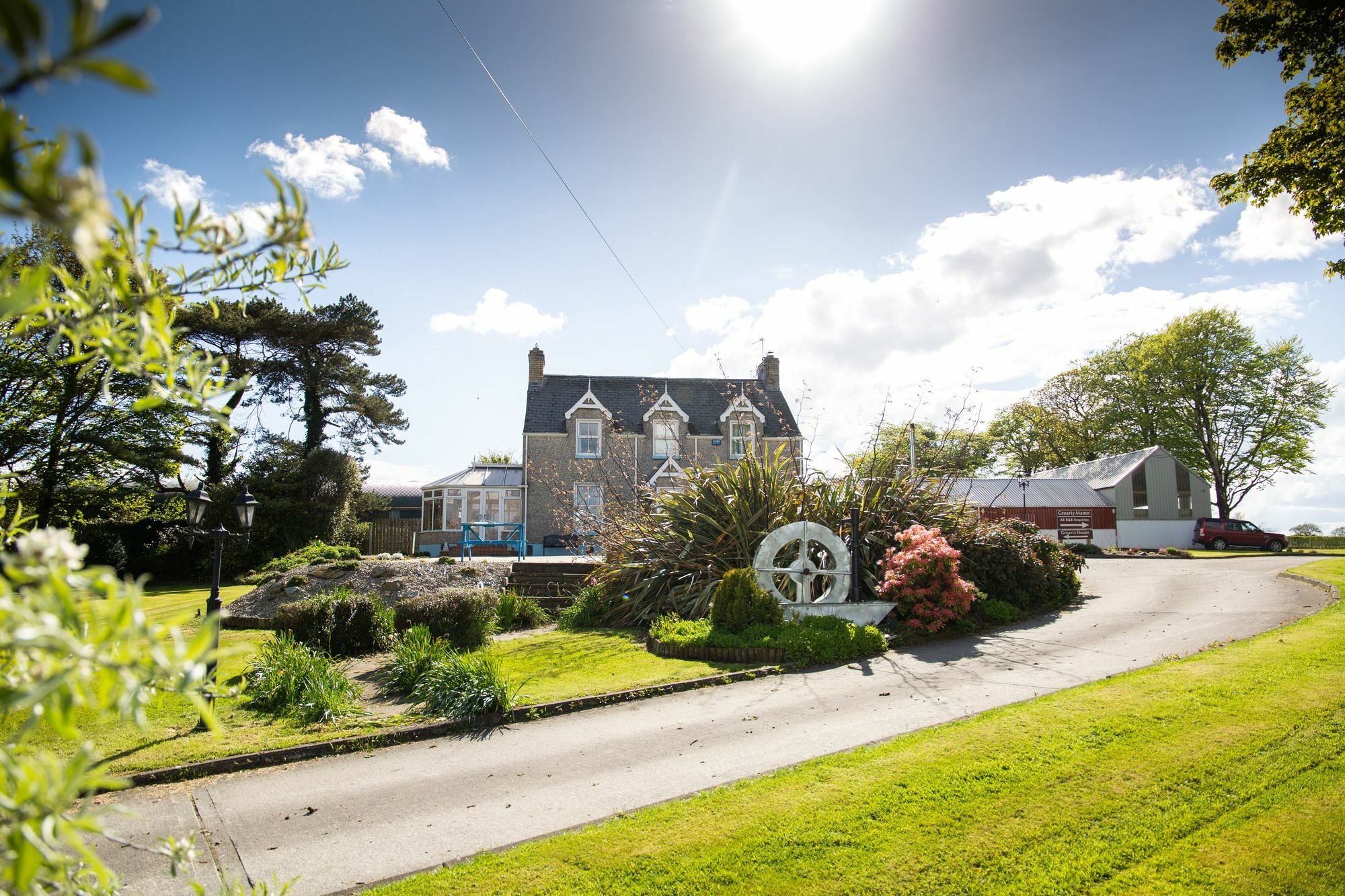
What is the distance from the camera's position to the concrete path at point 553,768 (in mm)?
4570

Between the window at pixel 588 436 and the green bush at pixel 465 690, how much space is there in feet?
79.5

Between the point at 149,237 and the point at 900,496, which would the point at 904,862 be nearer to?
the point at 149,237

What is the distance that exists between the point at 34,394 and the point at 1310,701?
23985 millimetres

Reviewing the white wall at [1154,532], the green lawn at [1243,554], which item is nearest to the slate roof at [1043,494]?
the white wall at [1154,532]

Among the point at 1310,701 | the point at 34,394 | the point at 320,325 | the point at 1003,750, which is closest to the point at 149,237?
the point at 1003,750

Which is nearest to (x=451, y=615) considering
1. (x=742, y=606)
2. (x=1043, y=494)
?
(x=742, y=606)

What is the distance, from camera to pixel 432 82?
898cm

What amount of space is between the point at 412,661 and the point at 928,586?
8048mm

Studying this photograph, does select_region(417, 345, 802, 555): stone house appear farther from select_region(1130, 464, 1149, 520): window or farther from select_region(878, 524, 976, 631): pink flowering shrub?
select_region(1130, 464, 1149, 520): window

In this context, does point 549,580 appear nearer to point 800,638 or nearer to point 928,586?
point 800,638

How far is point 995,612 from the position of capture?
12281 mm

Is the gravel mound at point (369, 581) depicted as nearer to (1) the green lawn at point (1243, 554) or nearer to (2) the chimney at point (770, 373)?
(2) the chimney at point (770, 373)

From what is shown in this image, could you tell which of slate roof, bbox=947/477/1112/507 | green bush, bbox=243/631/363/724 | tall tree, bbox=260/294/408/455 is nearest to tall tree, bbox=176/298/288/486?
tall tree, bbox=260/294/408/455

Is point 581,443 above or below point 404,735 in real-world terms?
above
